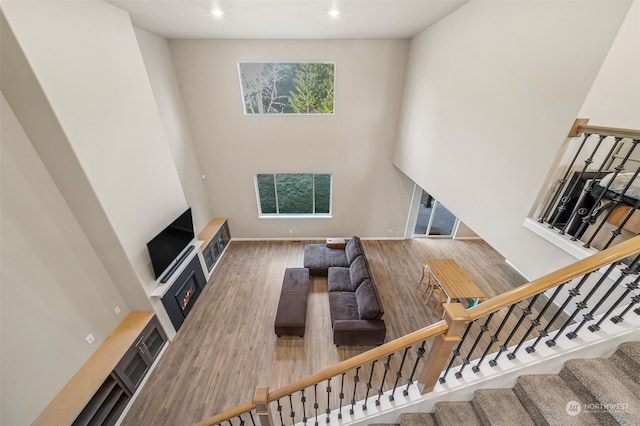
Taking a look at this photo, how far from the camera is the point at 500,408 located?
159 cm

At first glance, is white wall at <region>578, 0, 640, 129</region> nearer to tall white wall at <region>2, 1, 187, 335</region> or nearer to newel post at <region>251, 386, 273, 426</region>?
newel post at <region>251, 386, 273, 426</region>

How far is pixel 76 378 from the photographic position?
2717 mm

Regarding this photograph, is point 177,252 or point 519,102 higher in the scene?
point 519,102

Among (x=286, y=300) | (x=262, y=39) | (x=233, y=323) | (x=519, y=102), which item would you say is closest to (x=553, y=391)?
(x=519, y=102)

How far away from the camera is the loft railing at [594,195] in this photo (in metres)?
1.62

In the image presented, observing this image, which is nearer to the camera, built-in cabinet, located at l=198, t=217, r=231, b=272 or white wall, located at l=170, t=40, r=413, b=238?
white wall, located at l=170, t=40, r=413, b=238

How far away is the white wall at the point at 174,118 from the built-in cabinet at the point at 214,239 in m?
0.24

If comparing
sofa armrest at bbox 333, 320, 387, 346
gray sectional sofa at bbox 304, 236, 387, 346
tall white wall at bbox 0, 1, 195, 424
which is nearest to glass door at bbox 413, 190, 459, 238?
gray sectional sofa at bbox 304, 236, 387, 346

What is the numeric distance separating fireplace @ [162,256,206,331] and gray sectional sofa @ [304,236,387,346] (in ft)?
7.93

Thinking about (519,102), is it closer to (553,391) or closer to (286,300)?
(553,391)

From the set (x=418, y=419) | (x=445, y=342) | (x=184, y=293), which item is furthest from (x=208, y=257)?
(x=445, y=342)

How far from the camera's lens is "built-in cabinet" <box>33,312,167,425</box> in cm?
248

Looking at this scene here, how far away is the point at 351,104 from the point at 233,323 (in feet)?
18.1

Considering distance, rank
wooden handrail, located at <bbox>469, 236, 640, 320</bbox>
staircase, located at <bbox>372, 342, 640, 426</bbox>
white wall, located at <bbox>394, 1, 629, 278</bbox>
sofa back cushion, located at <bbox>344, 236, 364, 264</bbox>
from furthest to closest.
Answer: sofa back cushion, located at <bbox>344, 236, 364, 264</bbox> < white wall, located at <bbox>394, 1, 629, 278</bbox> < staircase, located at <bbox>372, 342, 640, 426</bbox> < wooden handrail, located at <bbox>469, 236, 640, 320</bbox>
